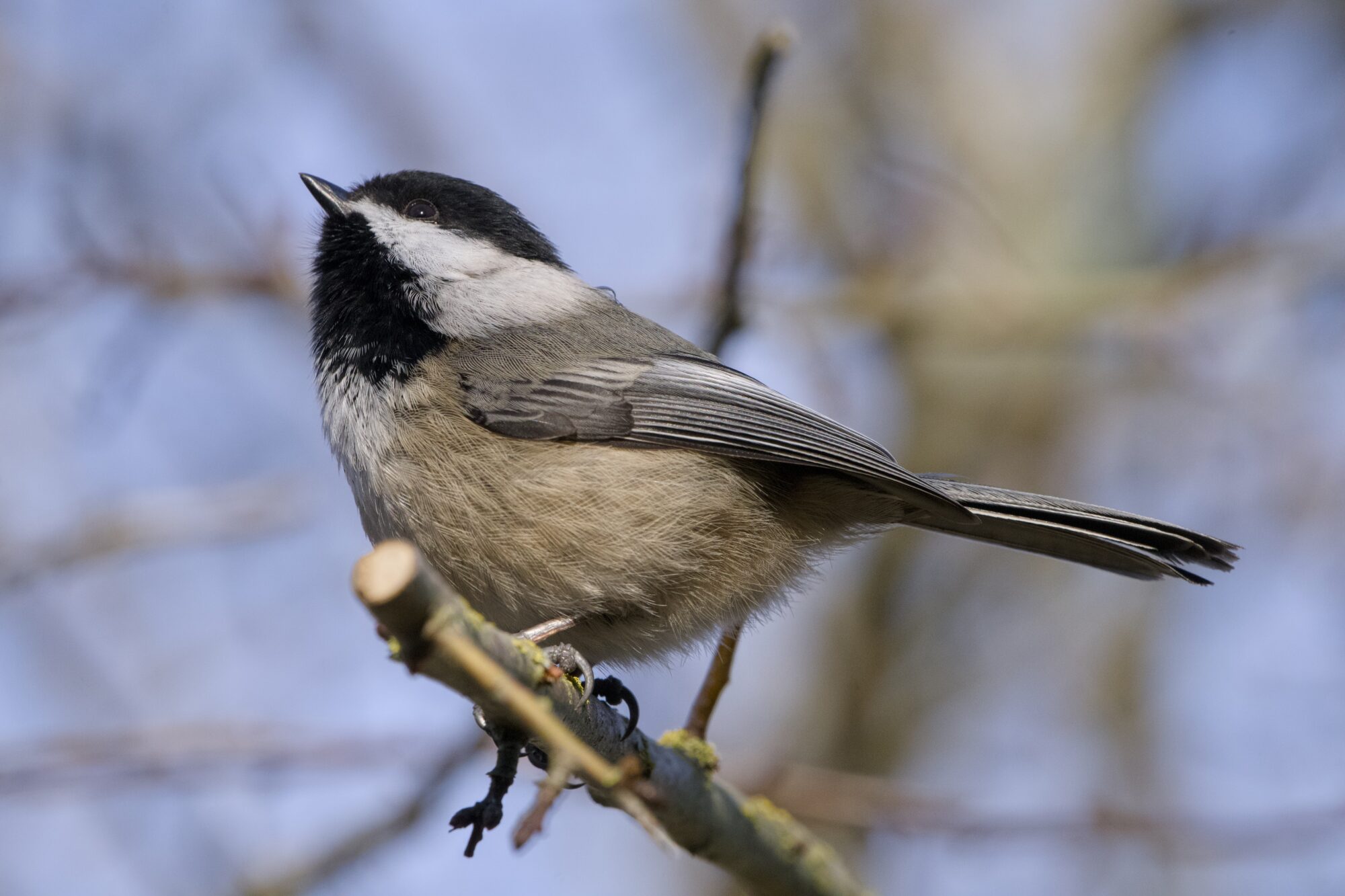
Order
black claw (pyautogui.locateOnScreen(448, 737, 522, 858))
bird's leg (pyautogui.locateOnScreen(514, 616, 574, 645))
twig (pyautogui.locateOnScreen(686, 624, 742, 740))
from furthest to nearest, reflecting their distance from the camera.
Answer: twig (pyautogui.locateOnScreen(686, 624, 742, 740)) → bird's leg (pyautogui.locateOnScreen(514, 616, 574, 645)) → black claw (pyautogui.locateOnScreen(448, 737, 522, 858))

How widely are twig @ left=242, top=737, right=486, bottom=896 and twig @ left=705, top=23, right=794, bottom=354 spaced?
1.34m

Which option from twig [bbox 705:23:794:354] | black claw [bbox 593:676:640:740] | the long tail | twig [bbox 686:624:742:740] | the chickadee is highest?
twig [bbox 705:23:794:354]

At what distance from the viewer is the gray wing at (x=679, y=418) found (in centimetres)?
279

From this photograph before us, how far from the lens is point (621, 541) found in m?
2.67

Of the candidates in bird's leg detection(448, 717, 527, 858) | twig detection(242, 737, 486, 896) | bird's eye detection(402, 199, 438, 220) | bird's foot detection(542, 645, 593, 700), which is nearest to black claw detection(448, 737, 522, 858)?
bird's leg detection(448, 717, 527, 858)

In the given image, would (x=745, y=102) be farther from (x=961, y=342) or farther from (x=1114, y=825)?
(x=961, y=342)

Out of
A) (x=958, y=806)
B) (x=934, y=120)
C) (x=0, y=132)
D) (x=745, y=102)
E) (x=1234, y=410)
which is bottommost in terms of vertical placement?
(x=958, y=806)

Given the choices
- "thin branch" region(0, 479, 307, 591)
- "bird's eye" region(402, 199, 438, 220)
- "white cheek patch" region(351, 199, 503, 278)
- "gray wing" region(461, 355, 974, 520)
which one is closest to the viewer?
"gray wing" region(461, 355, 974, 520)

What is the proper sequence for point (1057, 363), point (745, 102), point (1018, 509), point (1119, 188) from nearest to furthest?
point (1018, 509)
point (745, 102)
point (1057, 363)
point (1119, 188)

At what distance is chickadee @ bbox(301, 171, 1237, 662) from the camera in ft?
8.70

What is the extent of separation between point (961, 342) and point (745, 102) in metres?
2.59

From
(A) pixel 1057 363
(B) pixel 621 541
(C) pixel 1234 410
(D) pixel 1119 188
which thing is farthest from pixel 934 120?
(B) pixel 621 541

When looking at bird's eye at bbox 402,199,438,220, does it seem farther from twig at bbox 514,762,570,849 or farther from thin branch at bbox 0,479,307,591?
twig at bbox 514,762,570,849

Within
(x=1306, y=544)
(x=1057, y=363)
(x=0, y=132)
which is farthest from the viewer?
(x=1057, y=363)
